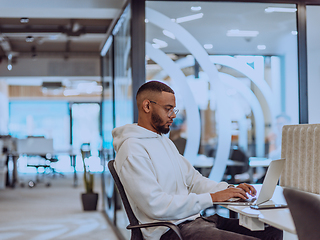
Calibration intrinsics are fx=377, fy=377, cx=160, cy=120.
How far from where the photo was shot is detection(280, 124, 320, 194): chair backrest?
2.51 m

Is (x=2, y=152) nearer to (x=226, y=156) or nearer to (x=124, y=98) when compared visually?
(x=124, y=98)

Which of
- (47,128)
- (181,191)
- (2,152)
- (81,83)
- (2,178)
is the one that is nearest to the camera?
(181,191)

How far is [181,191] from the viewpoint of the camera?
6.66 ft

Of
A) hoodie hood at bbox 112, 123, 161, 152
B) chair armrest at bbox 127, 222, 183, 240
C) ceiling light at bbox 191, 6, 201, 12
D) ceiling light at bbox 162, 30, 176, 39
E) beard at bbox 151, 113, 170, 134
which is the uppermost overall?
ceiling light at bbox 191, 6, 201, 12

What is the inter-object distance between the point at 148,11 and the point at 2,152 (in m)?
6.68

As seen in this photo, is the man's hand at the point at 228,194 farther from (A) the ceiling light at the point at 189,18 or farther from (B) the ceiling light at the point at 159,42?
(A) the ceiling light at the point at 189,18

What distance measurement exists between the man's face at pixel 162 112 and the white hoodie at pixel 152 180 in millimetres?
60

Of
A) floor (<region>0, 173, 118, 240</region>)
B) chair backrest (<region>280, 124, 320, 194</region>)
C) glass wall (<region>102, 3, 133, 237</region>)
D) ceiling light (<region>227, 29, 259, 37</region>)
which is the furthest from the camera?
floor (<region>0, 173, 118, 240</region>)

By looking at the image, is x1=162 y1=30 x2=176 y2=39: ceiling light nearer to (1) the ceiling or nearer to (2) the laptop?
(1) the ceiling

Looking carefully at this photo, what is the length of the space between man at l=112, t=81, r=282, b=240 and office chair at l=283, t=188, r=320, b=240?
29.1 inches

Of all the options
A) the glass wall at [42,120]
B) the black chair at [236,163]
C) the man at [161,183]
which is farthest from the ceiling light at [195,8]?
the glass wall at [42,120]

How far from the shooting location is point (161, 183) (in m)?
1.89

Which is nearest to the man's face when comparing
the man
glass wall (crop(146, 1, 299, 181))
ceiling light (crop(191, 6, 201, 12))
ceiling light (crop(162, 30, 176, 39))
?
the man

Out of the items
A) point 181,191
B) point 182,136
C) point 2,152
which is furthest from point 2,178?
point 181,191
